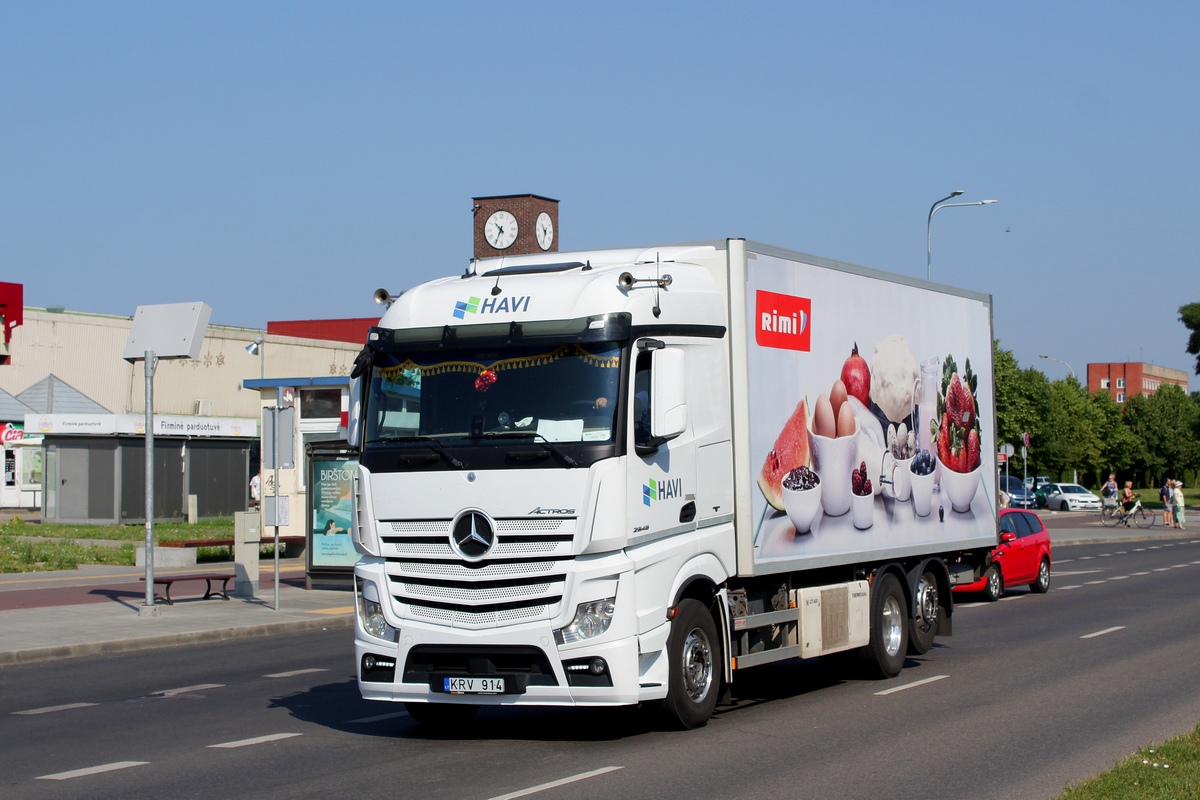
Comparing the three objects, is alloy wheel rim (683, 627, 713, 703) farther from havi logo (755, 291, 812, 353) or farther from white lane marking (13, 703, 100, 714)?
white lane marking (13, 703, 100, 714)

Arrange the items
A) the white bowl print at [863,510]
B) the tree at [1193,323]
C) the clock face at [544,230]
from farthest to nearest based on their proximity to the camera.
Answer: the tree at [1193,323] < the clock face at [544,230] < the white bowl print at [863,510]

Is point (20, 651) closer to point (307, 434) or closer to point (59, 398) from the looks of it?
point (307, 434)

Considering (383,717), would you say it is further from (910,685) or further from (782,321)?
(910,685)

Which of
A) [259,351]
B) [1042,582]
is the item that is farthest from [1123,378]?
[1042,582]

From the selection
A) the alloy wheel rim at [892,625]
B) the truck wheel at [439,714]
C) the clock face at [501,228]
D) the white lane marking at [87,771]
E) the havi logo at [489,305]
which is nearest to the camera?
the white lane marking at [87,771]

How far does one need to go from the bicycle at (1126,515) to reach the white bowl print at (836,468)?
42617 millimetres

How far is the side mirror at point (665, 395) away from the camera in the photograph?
8.77 metres

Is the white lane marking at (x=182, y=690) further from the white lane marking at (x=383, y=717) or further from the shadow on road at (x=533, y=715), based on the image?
the white lane marking at (x=383, y=717)


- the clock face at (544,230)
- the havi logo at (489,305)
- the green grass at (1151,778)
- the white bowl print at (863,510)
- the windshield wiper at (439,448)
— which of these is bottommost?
the green grass at (1151,778)

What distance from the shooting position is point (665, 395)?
880 centimetres

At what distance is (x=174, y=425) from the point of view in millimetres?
46250

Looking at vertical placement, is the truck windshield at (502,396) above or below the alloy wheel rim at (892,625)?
above

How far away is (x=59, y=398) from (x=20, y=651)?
4855 centimetres

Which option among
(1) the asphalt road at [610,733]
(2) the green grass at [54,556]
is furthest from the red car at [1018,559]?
(2) the green grass at [54,556]
